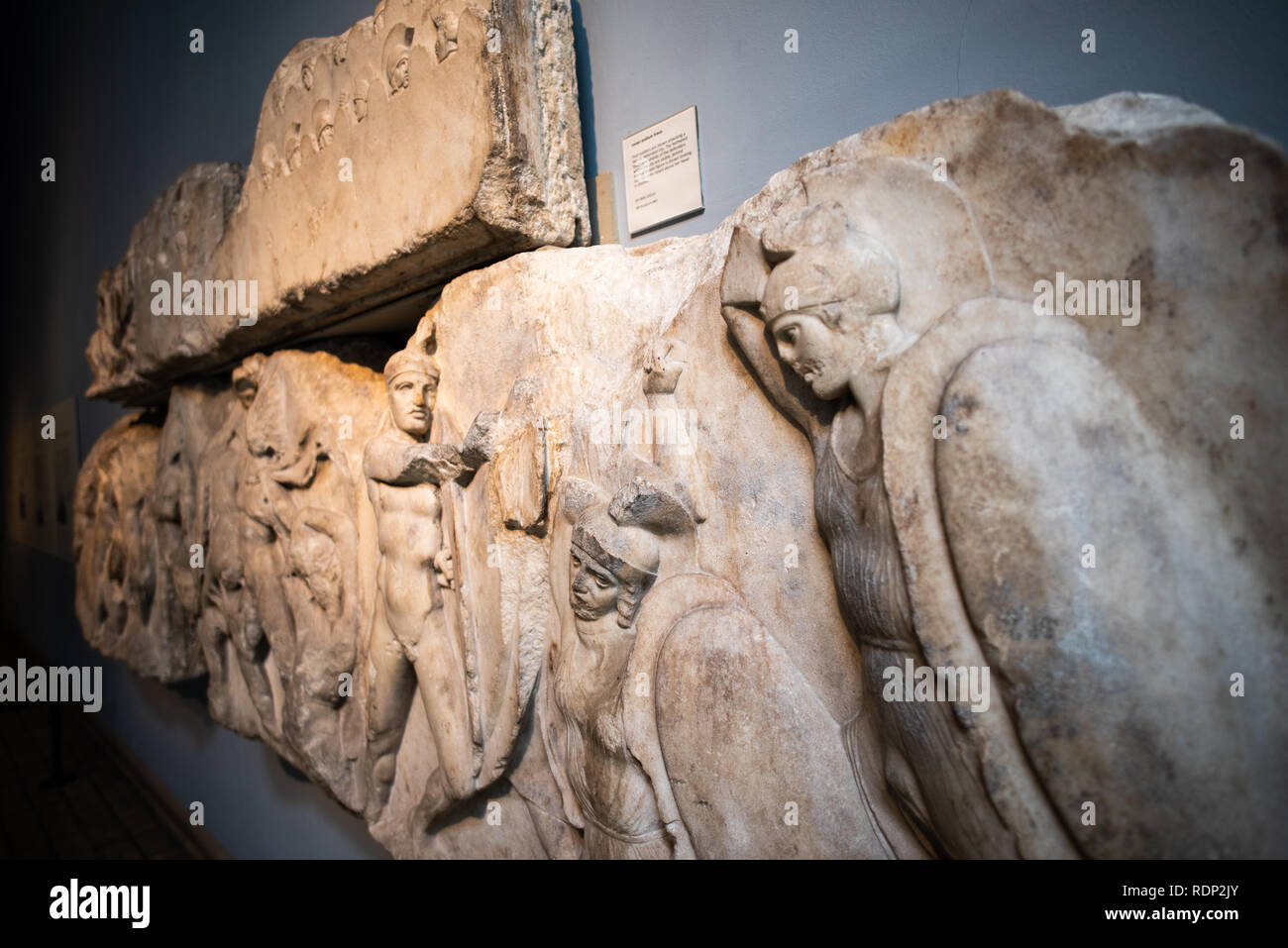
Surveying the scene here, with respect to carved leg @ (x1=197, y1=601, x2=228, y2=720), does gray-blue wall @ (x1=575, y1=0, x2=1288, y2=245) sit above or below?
above

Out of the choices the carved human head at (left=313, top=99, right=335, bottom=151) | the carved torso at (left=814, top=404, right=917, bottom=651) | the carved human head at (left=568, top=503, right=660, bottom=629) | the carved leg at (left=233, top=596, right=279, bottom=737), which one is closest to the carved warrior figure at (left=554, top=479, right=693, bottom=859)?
A: the carved human head at (left=568, top=503, right=660, bottom=629)

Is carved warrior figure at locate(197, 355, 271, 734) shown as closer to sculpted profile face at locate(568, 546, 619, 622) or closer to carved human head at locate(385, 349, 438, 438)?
carved human head at locate(385, 349, 438, 438)

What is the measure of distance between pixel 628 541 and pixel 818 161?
0.83 metres

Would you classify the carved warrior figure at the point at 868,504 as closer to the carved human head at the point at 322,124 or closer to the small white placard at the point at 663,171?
the small white placard at the point at 663,171

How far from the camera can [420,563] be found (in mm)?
2186

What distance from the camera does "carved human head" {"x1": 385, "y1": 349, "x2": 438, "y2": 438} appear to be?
85.6 inches

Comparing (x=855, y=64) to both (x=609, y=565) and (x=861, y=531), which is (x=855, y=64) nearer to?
(x=861, y=531)

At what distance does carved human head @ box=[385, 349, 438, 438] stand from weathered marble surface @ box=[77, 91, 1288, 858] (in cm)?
1

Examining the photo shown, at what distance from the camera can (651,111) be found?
79.4 inches

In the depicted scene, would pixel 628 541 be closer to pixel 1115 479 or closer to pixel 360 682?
pixel 1115 479

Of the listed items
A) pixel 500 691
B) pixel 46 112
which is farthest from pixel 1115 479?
pixel 46 112

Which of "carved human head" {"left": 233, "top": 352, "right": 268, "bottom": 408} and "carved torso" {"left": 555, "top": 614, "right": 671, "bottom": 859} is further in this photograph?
"carved human head" {"left": 233, "top": 352, "right": 268, "bottom": 408}

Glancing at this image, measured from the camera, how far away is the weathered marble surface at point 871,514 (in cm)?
101

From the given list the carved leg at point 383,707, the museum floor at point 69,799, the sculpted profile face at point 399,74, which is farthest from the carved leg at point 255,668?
the museum floor at point 69,799
